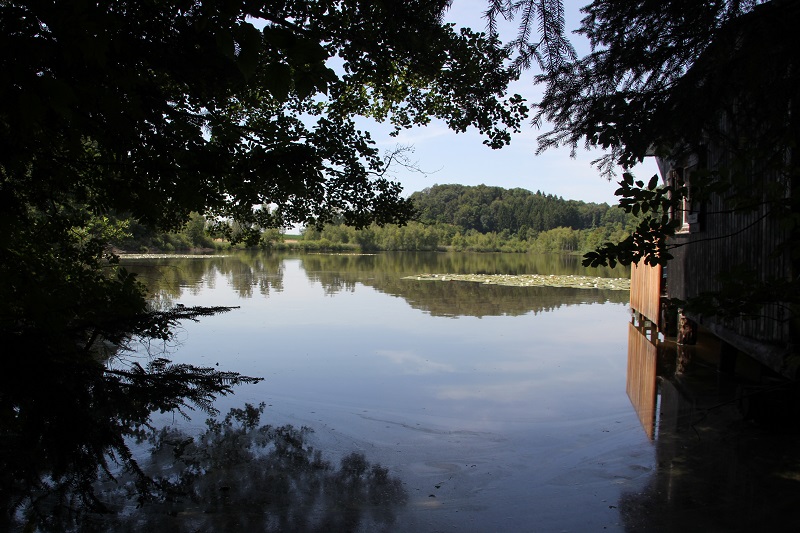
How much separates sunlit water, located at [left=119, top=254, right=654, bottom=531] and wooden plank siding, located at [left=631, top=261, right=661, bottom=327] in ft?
2.68

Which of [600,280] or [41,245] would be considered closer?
[41,245]

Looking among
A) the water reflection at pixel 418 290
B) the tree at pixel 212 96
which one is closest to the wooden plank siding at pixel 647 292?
the water reflection at pixel 418 290

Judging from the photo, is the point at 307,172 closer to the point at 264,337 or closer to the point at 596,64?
the point at 596,64

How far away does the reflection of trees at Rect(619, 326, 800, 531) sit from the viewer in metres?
4.79

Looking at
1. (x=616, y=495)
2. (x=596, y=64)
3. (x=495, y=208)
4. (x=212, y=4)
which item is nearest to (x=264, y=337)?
(x=616, y=495)

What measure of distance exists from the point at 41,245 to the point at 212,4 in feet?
11.5

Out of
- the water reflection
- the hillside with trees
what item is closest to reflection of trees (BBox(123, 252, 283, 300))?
the water reflection

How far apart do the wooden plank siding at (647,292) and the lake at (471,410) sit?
0.69m

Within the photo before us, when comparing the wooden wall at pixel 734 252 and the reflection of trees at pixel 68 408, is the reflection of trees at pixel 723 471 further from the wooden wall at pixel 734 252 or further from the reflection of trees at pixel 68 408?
the reflection of trees at pixel 68 408

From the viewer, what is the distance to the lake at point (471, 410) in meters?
5.12

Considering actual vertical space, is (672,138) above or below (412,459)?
above

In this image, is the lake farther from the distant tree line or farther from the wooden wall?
the distant tree line

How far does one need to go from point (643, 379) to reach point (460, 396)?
325 centimetres

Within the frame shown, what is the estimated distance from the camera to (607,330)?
15.5m
